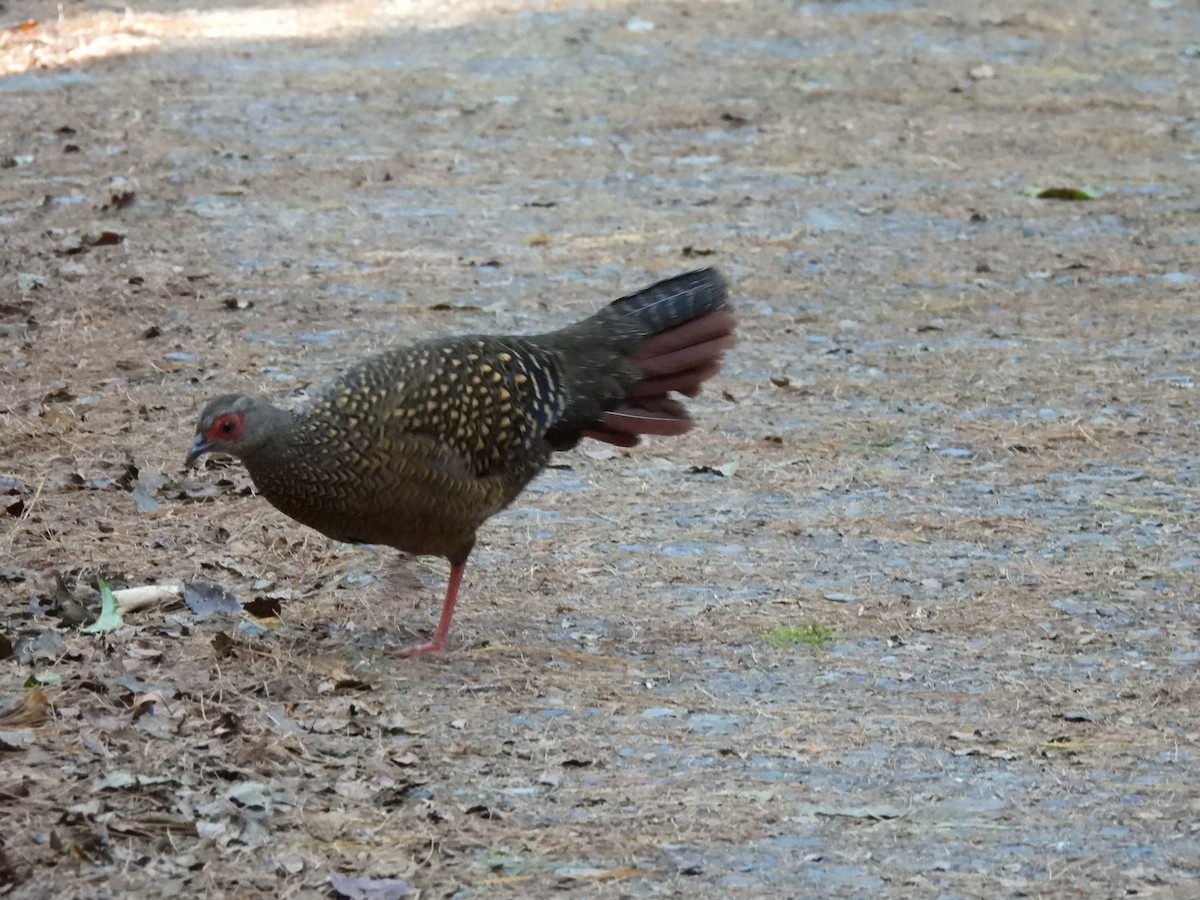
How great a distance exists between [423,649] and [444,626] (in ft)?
0.34

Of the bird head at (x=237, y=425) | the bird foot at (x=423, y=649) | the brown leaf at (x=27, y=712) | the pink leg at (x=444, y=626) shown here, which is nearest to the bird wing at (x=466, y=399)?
the bird head at (x=237, y=425)

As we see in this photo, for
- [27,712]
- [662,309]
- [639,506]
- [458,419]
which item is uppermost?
[662,309]

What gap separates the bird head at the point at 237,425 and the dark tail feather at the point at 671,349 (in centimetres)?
121

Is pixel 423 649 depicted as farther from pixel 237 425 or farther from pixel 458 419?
pixel 237 425

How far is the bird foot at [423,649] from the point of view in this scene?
16.0ft

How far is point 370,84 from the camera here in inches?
516

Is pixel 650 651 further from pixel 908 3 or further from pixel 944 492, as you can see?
pixel 908 3

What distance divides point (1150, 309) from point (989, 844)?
5.24m

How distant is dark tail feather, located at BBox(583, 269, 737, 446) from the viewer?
5492mm

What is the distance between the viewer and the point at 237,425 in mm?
4672

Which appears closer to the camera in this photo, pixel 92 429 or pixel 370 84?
pixel 92 429

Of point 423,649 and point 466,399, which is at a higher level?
point 466,399

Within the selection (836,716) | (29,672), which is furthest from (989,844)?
(29,672)

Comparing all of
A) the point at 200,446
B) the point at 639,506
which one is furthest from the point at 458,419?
the point at 639,506
